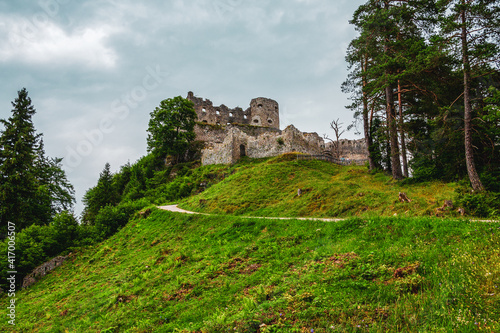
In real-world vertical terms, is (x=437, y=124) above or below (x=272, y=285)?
above

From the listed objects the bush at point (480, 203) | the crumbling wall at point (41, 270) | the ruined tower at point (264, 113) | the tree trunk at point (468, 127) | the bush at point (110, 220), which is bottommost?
the crumbling wall at point (41, 270)

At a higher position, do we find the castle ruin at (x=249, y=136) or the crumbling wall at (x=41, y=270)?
the castle ruin at (x=249, y=136)

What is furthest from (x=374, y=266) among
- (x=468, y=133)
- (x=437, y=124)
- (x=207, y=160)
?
(x=207, y=160)

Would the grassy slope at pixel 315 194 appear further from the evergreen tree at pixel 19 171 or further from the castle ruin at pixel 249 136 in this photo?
the evergreen tree at pixel 19 171

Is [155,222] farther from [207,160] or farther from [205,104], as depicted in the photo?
[205,104]

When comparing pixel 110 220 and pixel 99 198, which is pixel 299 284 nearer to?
pixel 110 220

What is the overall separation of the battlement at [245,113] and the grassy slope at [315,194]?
2769cm

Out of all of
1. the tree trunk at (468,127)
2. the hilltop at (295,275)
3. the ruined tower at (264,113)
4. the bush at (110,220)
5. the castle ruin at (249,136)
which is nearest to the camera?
the hilltop at (295,275)

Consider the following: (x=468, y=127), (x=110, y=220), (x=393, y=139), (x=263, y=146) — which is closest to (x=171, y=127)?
(x=263, y=146)

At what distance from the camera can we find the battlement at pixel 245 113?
171ft

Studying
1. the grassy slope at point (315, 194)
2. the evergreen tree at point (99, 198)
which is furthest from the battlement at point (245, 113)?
the grassy slope at point (315, 194)

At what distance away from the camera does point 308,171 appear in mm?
23562

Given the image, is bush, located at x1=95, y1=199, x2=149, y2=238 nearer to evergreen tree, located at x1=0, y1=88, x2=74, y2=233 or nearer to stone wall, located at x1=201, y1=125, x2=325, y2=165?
evergreen tree, located at x1=0, y1=88, x2=74, y2=233

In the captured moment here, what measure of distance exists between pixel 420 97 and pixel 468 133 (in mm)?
8051
